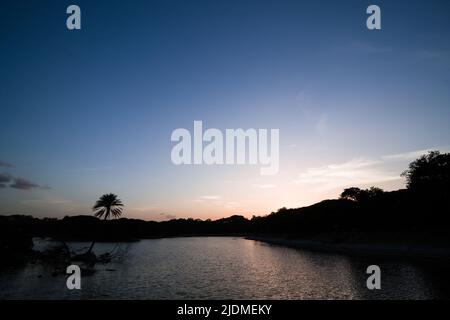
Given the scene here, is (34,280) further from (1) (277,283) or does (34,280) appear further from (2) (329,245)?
(2) (329,245)

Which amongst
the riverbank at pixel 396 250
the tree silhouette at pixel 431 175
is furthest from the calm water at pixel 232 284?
the tree silhouette at pixel 431 175

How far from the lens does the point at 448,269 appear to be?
146 ft

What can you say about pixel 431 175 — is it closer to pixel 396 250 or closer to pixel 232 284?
pixel 396 250

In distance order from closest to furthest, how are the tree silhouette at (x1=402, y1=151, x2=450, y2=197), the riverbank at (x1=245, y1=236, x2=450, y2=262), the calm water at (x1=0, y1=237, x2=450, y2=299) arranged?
the calm water at (x1=0, y1=237, x2=450, y2=299)
the riverbank at (x1=245, y1=236, x2=450, y2=262)
the tree silhouette at (x1=402, y1=151, x2=450, y2=197)

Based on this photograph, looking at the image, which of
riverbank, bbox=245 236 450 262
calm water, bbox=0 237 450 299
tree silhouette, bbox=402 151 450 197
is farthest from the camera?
tree silhouette, bbox=402 151 450 197

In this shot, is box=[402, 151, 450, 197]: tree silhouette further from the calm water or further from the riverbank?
the calm water

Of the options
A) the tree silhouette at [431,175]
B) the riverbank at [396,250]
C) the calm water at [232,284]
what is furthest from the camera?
the tree silhouette at [431,175]

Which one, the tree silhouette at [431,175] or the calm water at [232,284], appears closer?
the calm water at [232,284]

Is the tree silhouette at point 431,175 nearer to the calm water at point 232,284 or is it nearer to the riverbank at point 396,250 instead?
the riverbank at point 396,250

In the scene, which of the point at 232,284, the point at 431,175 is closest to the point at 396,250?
the point at 431,175

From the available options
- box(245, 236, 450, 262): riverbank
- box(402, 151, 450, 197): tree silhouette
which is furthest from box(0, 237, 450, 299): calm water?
box(402, 151, 450, 197): tree silhouette
